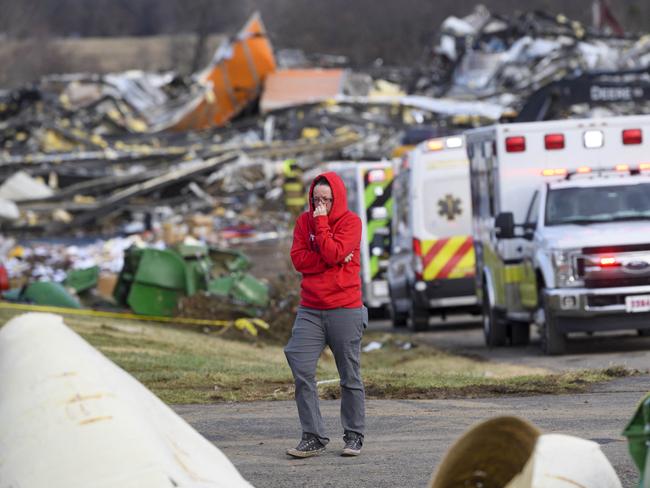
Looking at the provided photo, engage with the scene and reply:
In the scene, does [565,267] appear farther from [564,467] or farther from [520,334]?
[564,467]

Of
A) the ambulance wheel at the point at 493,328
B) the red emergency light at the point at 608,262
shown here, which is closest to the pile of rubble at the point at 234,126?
the ambulance wheel at the point at 493,328

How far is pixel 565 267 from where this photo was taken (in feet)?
50.1

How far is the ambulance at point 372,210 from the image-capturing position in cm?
2344

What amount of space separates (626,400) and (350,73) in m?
50.7

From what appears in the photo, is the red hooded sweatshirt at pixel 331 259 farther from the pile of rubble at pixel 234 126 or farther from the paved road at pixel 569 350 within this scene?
the pile of rubble at pixel 234 126

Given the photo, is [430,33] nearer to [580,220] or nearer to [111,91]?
[111,91]

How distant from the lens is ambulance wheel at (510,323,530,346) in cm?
1797

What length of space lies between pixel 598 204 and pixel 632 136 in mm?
1449

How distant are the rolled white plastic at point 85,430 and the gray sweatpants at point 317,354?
2.62 metres

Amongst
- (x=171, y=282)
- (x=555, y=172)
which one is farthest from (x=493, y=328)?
(x=171, y=282)

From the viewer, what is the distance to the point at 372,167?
23.6 metres

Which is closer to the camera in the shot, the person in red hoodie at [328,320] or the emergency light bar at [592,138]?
the person in red hoodie at [328,320]

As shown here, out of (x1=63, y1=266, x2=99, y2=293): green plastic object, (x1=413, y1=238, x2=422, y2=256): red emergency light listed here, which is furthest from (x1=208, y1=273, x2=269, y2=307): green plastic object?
(x1=63, y1=266, x2=99, y2=293): green plastic object

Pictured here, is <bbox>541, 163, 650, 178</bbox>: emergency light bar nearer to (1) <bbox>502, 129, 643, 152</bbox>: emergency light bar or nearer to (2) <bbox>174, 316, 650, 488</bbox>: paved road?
(1) <bbox>502, 129, 643, 152</bbox>: emergency light bar
